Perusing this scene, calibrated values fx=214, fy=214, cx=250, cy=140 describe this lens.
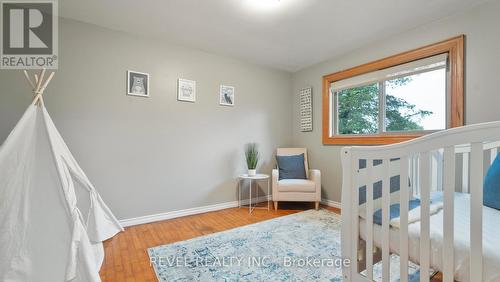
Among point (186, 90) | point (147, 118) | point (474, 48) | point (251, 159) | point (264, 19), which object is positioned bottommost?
point (251, 159)

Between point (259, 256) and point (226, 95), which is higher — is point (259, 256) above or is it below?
below

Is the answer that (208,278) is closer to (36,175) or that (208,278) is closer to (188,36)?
(36,175)

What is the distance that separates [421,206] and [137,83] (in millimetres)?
2789

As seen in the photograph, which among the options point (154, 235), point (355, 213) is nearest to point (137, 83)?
point (154, 235)

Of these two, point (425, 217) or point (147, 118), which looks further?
point (147, 118)

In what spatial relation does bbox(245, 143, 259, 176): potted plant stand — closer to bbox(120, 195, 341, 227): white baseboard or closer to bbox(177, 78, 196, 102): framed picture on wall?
bbox(120, 195, 341, 227): white baseboard

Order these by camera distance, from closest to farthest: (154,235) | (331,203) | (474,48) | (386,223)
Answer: (386,223)
(474,48)
(154,235)
(331,203)

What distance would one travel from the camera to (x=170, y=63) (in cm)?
274

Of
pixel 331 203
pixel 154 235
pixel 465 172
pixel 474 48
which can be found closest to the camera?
pixel 465 172

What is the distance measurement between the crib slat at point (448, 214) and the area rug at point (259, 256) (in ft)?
2.71

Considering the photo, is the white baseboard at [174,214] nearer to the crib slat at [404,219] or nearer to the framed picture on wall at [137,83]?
the framed picture on wall at [137,83]

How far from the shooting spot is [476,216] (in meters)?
0.74

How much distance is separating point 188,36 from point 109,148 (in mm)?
1596

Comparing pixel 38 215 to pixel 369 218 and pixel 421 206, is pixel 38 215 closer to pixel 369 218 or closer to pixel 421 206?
pixel 369 218
